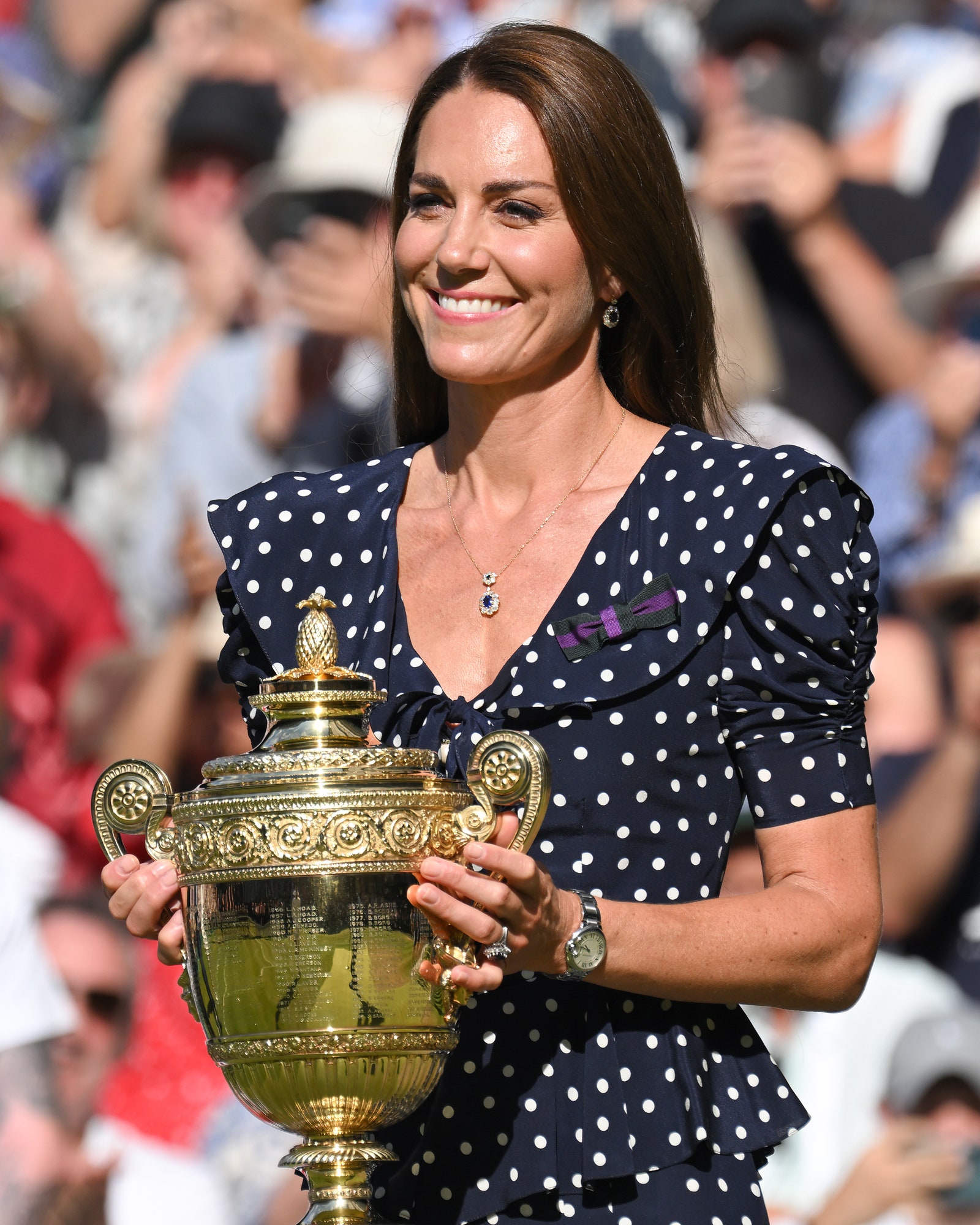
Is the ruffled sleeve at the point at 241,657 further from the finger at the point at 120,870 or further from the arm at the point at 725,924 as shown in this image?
the arm at the point at 725,924

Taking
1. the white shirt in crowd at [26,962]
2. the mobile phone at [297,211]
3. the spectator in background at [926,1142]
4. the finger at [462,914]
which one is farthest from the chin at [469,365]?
the mobile phone at [297,211]

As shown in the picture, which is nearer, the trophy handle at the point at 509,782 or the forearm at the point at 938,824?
the trophy handle at the point at 509,782

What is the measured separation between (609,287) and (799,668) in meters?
0.47

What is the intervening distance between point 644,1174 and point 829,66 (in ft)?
13.5

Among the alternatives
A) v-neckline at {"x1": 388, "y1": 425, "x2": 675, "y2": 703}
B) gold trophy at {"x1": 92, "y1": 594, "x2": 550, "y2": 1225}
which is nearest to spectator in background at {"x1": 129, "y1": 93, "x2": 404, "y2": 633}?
v-neckline at {"x1": 388, "y1": 425, "x2": 675, "y2": 703}

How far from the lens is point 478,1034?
184cm

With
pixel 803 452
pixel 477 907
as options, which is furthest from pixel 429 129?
pixel 477 907

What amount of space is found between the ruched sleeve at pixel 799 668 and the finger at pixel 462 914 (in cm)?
39

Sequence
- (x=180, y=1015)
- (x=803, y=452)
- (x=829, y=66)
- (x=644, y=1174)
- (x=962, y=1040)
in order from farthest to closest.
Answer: (x=829, y=66)
(x=180, y=1015)
(x=962, y=1040)
(x=803, y=452)
(x=644, y=1174)

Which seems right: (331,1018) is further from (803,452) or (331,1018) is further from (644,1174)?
(803,452)

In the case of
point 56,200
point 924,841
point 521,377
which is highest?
point 56,200

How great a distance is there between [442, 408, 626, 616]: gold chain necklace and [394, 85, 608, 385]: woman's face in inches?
5.1

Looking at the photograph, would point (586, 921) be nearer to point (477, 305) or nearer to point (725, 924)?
point (725, 924)

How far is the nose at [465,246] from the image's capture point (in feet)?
6.38
